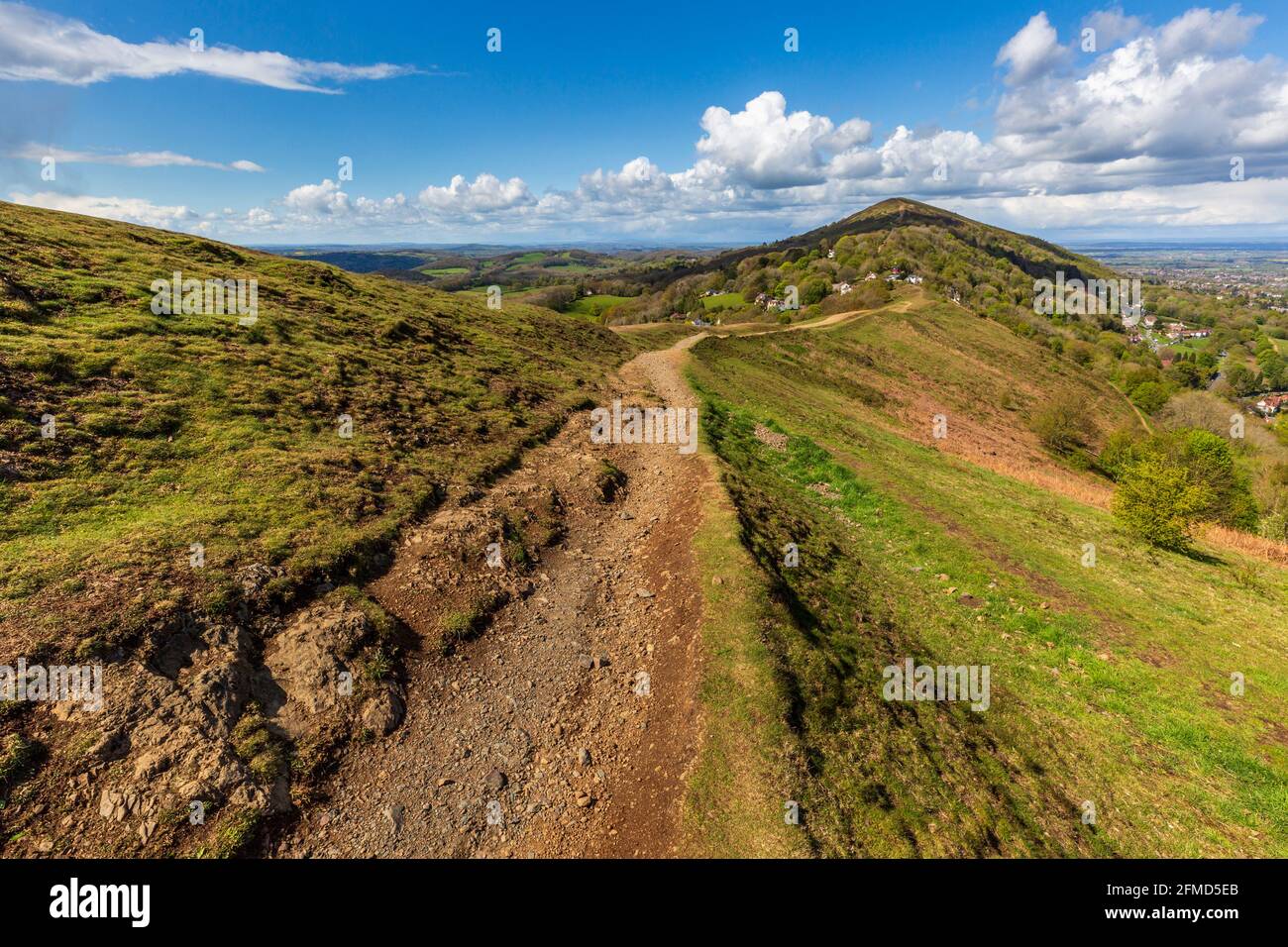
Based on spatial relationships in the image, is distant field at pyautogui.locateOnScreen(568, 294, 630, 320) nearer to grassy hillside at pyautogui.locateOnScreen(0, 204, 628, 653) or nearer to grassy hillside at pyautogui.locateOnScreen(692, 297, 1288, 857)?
grassy hillside at pyautogui.locateOnScreen(0, 204, 628, 653)

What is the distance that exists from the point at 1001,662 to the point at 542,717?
48.7 ft

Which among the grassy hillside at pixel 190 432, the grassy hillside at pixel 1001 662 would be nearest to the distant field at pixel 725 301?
the grassy hillside at pixel 190 432

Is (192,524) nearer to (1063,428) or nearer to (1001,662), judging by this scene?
(1001,662)

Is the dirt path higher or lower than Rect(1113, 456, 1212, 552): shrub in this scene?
lower

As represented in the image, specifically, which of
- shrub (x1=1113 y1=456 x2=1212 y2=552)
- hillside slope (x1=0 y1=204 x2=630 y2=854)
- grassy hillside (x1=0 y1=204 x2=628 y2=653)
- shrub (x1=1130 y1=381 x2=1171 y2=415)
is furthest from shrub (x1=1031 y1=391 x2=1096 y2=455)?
hillside slope (x1=0 y1=204 x2=630 y2=854)

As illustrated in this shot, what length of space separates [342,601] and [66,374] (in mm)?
15911

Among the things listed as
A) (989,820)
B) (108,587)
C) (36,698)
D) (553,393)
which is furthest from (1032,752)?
(553,393)

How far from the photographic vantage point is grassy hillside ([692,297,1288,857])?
11188 mm

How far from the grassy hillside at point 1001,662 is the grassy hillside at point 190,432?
12024mm

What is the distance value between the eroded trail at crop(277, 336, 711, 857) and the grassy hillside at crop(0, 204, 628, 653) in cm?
350

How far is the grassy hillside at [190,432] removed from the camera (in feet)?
37.7

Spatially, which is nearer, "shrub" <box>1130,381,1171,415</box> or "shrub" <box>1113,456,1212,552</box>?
"shrub" <box>1113,456,1212,552</box>

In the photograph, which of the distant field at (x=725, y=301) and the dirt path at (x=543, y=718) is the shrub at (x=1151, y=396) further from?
the dirt path at (x=543, y=718)
